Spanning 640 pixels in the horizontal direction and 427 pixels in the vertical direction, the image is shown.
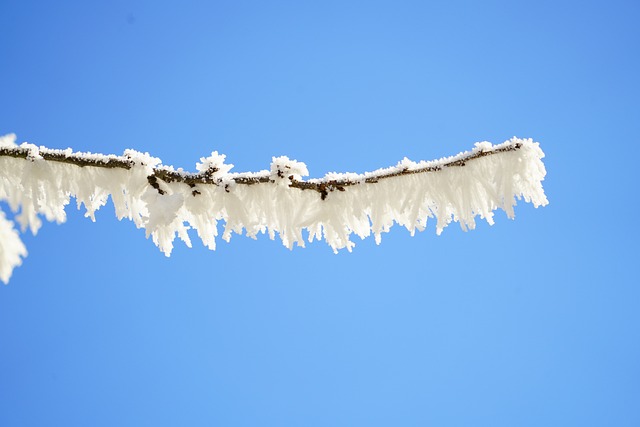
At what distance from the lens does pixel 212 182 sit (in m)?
2.56

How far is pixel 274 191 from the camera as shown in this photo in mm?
2654

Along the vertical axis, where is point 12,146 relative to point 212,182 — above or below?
above

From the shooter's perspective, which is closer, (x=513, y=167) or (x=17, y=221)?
(x=513, y=167)

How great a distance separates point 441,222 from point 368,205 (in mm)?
417

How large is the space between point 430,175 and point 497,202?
372 millimetres

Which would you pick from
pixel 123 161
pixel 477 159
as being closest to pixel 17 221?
pixel 123 161

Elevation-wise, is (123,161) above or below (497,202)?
above

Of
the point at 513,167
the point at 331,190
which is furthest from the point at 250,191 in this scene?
the point at 513,167

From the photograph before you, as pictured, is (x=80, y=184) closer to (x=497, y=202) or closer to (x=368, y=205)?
(x=368, y=205)

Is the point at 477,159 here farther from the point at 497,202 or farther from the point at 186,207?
the point at 186,207

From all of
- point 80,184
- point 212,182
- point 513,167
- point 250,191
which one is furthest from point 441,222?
point 80,184

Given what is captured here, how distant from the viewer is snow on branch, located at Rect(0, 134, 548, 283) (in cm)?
254

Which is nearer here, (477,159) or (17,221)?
(477,159)

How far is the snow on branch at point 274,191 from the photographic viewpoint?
2543 millimetres
